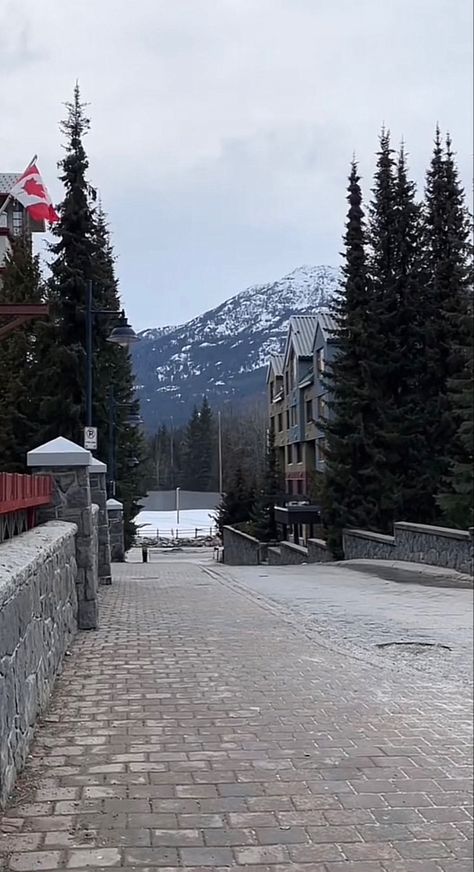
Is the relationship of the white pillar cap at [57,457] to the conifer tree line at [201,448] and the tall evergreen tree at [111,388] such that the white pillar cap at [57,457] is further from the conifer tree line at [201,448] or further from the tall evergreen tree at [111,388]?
Result: the conifer tree line at [201,448]

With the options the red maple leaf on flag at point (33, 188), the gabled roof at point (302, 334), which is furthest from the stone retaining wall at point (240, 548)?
the red maple leaf on flag at point (33, 188)

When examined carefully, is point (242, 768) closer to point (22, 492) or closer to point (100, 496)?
point (22, 492)

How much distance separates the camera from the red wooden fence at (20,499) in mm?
4895

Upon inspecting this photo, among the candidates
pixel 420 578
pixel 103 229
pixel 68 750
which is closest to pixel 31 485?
pixel 68 750

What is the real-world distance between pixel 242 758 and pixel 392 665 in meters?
2.52

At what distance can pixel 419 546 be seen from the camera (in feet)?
50.1

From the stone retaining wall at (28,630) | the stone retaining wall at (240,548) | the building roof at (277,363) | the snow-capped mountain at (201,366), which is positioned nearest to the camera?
the stone retaining wall at (28,630)

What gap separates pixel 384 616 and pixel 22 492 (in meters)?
4.58

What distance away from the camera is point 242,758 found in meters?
4.08

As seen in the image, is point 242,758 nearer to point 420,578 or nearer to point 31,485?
point 31,485

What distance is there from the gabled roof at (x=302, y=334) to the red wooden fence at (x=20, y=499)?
→ 1184 inches

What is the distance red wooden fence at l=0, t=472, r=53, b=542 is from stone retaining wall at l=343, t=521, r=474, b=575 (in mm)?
8045

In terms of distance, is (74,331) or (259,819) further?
(74,331)

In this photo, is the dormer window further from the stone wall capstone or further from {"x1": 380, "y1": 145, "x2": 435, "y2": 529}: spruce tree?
the stone wall capstone
